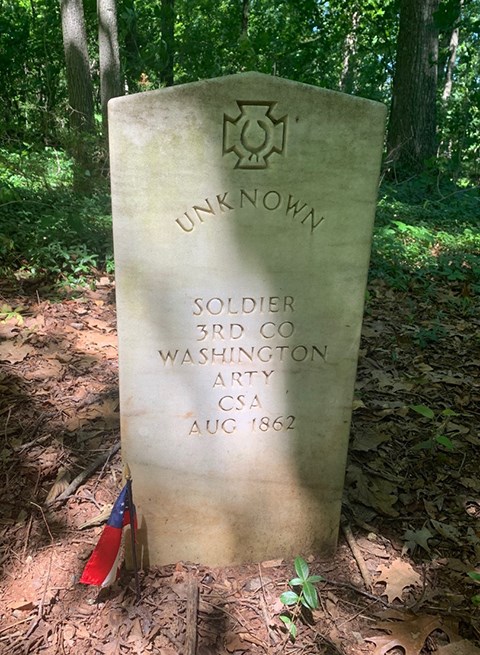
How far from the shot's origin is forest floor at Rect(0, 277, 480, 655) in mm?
1806

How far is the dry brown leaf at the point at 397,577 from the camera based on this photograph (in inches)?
78.1

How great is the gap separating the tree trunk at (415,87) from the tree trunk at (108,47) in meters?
4.53

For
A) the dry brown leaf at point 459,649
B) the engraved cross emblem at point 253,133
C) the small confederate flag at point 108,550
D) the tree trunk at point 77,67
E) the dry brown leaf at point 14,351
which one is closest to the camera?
the engraved cross emblem at point 253,133

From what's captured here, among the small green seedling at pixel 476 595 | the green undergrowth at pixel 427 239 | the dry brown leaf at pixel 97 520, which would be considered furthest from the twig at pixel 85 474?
the green undergrowth at pixel 427 239

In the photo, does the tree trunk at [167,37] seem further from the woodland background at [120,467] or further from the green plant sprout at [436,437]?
the green plant sprout at [436,437]

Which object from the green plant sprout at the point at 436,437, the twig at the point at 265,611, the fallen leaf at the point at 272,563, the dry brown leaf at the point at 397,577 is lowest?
the twig at the point at 265,611

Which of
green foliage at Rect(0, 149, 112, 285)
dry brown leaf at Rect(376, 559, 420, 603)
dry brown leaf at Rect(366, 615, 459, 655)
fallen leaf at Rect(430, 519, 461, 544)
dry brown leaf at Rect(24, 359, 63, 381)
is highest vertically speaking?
green foliage at Rect(0, 149, 112, 285)

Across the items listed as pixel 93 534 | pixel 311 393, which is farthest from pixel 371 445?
pixel 93 534

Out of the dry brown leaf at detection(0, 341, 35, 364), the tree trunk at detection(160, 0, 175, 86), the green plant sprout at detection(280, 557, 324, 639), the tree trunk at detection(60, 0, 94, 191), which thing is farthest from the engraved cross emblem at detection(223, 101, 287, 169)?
the tree trunk at detection(160, 0, 175, 86)

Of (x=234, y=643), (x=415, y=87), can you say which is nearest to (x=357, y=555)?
(x=234, y=643)

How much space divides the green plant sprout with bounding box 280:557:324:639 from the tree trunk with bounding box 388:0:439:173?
23.9 ft

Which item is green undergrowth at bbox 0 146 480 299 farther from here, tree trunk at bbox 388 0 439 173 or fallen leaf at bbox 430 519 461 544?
fallen leaf at bbox 430 519 461 544

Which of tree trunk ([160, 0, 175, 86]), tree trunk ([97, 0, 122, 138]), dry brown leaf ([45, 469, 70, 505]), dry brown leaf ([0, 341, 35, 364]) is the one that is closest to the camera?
dry brown leaf ([45, 469, 70, 505])

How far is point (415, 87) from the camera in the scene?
26.6 ft
